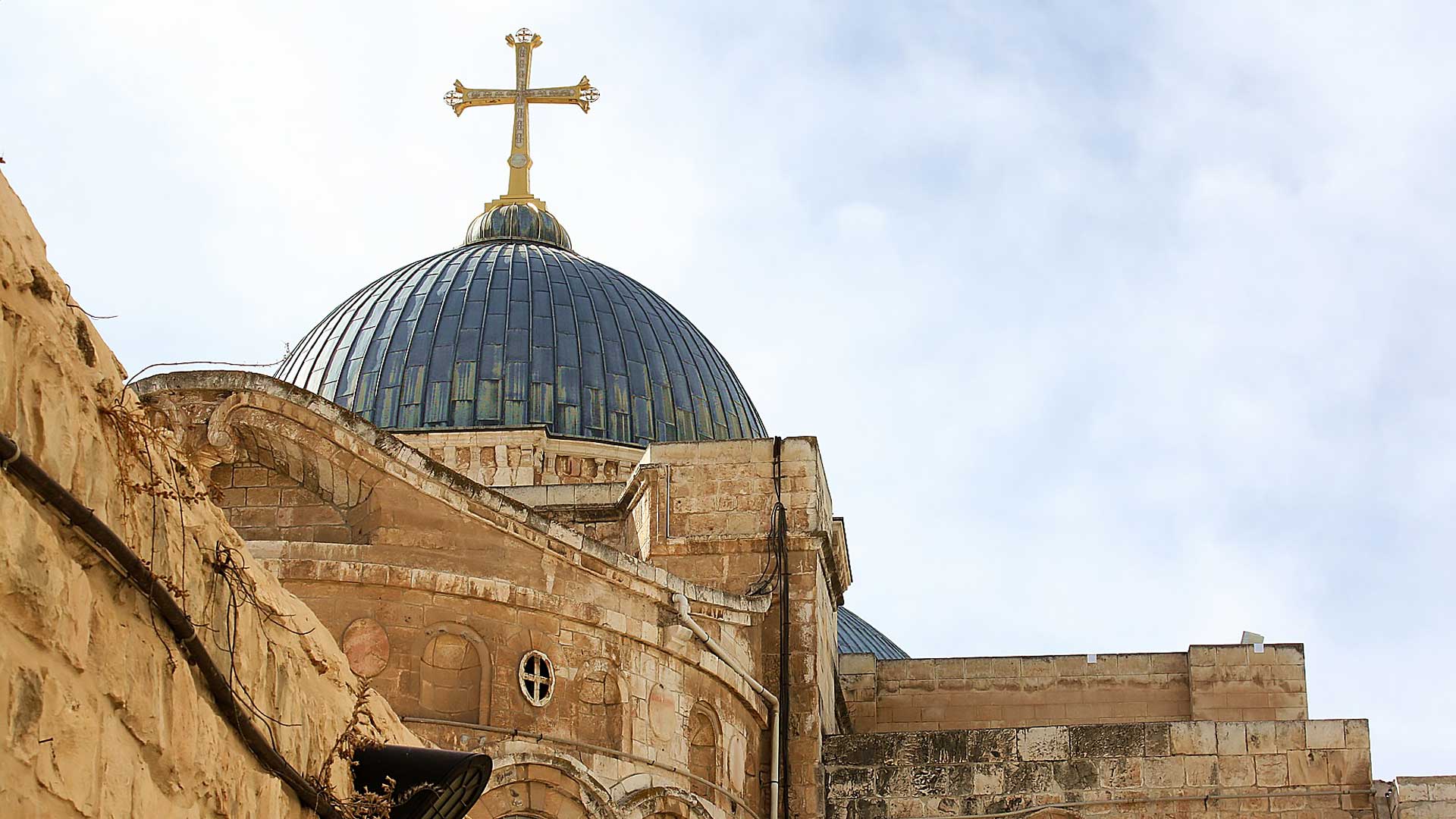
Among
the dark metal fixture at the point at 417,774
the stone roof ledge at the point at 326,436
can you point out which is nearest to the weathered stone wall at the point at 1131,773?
the stone roof ledge at the point at 326,436

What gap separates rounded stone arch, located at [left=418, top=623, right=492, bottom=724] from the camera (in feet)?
45.2

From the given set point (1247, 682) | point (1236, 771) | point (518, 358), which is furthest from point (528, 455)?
point (1236, 771)

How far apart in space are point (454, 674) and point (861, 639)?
43.6 ft

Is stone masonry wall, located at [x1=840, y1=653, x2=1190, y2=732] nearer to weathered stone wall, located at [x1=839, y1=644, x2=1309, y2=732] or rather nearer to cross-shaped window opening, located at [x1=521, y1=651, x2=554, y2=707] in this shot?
weathered stone wall, located at [x1=839, y1=644, x2=1309, y2=732]

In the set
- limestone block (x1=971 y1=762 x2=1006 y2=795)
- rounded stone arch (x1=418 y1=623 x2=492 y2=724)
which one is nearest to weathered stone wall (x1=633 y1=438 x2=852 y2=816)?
limestone block (x1=971 y1=762 x2=1006 y2=795)

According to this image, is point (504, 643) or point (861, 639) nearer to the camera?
point (504, 643)

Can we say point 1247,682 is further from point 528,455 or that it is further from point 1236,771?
point 528,455

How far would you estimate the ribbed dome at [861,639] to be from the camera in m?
26.0

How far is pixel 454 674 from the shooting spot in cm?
1388

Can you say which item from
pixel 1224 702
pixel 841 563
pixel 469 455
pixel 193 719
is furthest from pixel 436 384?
pixel 193 719

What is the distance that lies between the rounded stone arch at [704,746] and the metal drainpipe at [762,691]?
0.44m

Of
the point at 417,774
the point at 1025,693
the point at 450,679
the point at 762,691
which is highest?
the point at 1025,693

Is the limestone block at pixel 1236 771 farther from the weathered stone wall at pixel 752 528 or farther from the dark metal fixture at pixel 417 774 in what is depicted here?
the dark metal fixture at pixel 417 774

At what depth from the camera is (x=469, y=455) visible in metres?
23.1
